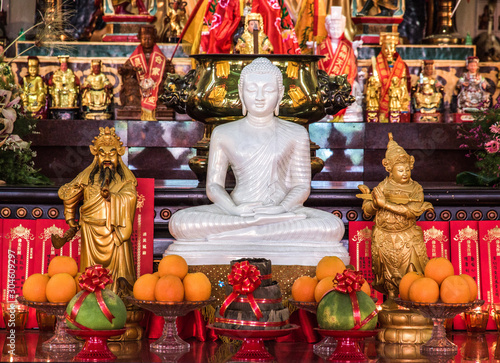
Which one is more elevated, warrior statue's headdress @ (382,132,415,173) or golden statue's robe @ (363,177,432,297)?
warrior statue's headdress @ (382,132,415,173)

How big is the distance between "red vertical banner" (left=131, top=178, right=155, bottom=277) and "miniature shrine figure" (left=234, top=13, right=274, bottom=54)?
1.63 m

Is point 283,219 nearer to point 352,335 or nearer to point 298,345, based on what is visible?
point 298,345

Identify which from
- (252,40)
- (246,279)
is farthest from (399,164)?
(252,40)

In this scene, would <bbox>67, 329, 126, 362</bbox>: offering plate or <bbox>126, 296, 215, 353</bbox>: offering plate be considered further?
<bbox>126, 296, 215, 353</bbox>: offering plate

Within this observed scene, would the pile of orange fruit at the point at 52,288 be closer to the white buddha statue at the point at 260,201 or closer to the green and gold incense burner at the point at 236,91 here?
the white buddha statue at the point at 260,201

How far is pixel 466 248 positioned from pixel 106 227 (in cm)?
175

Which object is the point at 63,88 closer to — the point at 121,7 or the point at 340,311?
the point at 121,7

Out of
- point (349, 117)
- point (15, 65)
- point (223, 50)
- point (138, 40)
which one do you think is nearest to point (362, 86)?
point (349, 117)

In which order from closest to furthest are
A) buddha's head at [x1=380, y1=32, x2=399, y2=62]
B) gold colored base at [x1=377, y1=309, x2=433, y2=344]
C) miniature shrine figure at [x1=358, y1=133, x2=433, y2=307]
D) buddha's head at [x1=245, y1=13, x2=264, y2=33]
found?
gold colored base at [x1=377, y1=309, x2=433, y2=344]
miniature shrine figure at [x1=358, y1=133, x2=433, y2=307]
buddha's head at [x1=245, y1=13, x2=264, y2=33]
buddha's head at [x1=380, y1=32, x2=399, y2=62]

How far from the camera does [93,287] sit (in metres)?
3.50

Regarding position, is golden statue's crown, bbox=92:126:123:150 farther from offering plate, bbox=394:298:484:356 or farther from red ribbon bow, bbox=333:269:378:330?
offering plate, bbox=394:298:484:356

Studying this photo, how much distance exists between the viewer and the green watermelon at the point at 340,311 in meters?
3.43

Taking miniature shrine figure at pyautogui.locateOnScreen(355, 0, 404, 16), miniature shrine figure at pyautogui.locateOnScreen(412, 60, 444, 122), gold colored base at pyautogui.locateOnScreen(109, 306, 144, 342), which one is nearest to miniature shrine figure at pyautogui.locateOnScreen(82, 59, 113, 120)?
miniature shrine figure at pyautogui.locateOnScreen(355, 0, 404, 16)

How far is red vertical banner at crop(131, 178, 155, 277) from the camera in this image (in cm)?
429
